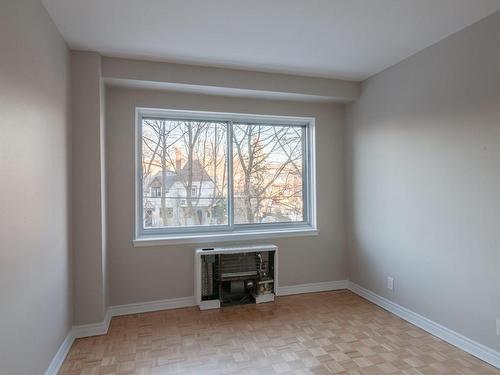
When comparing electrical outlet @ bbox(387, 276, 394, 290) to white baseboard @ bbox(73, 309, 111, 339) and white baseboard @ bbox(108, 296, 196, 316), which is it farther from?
white baseboard @ bbox(73, 309, 111, 339)

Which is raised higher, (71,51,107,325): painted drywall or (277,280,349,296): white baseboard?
(71,51,107,325): painted drywall

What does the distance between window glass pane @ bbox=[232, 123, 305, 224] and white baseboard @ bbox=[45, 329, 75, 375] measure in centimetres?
195

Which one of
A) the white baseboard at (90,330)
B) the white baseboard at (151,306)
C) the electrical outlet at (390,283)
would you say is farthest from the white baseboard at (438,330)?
the white baseboard at (90,330)

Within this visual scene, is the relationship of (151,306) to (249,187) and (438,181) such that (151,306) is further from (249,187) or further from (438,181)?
(438,181)

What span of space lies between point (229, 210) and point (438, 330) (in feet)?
7.53

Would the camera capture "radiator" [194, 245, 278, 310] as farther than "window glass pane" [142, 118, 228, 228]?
No

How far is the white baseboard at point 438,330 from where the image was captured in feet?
7.32

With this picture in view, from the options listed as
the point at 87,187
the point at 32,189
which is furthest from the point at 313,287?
the point at 32,189

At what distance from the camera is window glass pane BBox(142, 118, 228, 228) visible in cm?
339

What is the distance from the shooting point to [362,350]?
242 cm

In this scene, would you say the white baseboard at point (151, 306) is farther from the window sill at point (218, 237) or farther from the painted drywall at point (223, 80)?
the painted drywall at point (223, 80)

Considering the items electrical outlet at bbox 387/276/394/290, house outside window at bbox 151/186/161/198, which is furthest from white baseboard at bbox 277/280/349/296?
house outside window at bbox 151/186/161/198

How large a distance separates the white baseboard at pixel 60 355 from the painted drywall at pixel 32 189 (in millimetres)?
56

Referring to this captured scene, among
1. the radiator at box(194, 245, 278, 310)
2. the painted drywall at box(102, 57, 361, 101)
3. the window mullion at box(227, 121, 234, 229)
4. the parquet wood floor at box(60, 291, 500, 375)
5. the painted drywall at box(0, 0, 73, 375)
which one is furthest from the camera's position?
the window mullion at box(227, 121, 234, 229)
